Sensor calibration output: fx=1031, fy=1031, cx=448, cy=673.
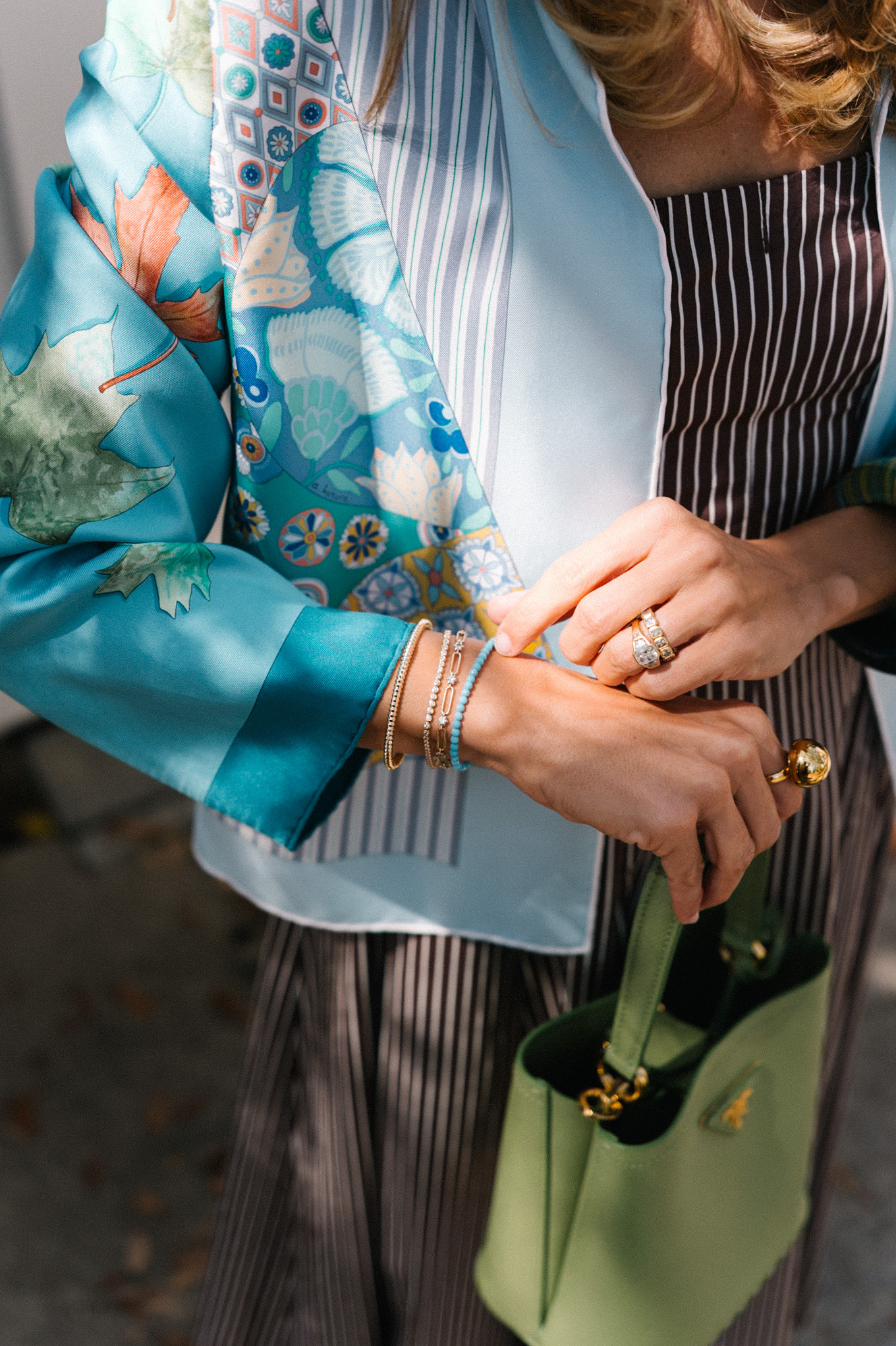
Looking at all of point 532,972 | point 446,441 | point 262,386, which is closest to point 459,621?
point 446,441

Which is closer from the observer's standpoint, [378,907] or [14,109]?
[378,907]

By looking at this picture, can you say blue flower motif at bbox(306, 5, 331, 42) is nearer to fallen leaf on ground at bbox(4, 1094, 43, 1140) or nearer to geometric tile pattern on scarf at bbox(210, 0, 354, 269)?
geometric tile pattern on scarf at bbox(210, 0, 354, 269)

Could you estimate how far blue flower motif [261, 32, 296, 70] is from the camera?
75 centimetres

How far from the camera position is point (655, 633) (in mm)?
798

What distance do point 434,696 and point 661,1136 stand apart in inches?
17.8

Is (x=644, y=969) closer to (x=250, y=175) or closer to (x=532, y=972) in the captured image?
(x=532, y=972)

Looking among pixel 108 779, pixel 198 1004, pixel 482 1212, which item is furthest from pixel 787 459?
pixel 108 779

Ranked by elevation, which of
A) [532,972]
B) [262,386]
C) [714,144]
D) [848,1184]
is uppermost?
[714,144]

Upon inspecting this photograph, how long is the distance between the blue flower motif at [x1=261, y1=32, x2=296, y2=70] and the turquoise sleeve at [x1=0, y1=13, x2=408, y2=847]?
5 centimetres

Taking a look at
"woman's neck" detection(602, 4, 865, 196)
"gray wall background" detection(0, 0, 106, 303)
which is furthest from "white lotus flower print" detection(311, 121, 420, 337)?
"gray wall background" detection(0, 0, 106, 303)

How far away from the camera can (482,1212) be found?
1.21 m

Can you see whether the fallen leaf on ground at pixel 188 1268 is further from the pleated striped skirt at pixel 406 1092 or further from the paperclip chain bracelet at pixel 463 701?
the paperclip chain bracelet at pixel 463 701

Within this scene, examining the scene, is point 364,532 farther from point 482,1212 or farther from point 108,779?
point 108,779

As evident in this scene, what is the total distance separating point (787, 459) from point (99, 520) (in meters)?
0.62
